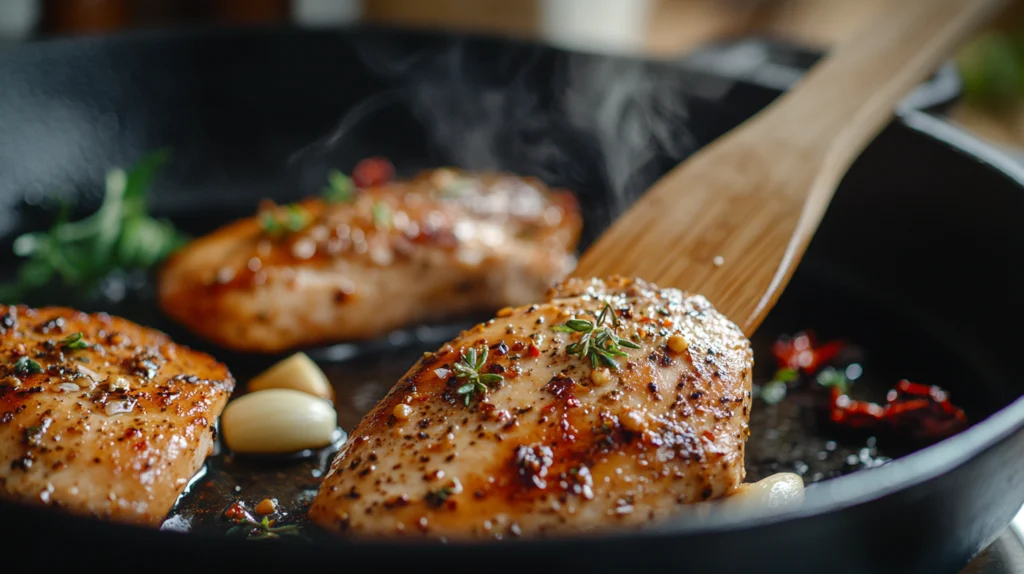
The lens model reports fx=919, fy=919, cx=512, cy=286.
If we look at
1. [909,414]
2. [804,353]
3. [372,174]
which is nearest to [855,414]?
[909,414]

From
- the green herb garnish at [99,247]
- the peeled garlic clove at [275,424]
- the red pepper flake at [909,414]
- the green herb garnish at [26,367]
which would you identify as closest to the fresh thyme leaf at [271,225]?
the green herb garnish at [99,247]

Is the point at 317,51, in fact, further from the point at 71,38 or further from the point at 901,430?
the point at 901,430

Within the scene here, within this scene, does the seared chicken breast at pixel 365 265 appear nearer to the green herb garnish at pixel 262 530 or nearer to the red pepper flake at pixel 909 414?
the green herb garnish at pixel 262 530

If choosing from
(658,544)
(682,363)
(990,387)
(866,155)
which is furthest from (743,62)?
(658,544)

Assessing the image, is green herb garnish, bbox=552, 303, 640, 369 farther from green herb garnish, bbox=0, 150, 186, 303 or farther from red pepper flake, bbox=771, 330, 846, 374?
green herb garnish, bbox=0, 150, 186, 303

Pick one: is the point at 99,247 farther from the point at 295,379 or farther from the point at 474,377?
the point at 474,377

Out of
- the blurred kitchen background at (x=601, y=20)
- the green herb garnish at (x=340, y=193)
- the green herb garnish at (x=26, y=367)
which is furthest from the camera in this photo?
the blurred kitchen background at (x=601, y=20)
